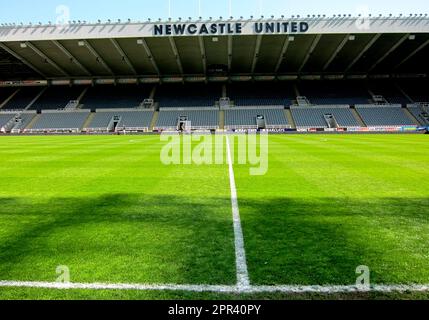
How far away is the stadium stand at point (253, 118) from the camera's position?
47.6 meters

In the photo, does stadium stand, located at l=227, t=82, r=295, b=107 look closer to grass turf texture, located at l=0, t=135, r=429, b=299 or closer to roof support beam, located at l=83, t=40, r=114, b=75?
roof support beam, located at l=83, t=40, r=114, b=75

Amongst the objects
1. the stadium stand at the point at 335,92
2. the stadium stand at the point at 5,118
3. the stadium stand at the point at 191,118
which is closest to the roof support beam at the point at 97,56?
the stadium stand at the point at 191,118

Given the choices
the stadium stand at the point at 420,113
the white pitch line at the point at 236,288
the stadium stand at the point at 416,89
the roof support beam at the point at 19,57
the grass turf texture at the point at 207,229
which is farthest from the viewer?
the stadium stand at the point at 416,89

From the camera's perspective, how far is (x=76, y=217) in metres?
6.00

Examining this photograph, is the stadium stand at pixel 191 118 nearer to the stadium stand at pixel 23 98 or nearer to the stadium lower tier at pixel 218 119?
the stadium lower tier at pixel 218 119

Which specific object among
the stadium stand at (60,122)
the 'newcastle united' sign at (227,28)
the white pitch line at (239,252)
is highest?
the 'newcastle united' sign at (227,28)

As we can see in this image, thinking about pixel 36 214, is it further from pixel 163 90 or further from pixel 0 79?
pixel 0 79

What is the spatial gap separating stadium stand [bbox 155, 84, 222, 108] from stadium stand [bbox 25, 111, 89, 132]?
11587 mm

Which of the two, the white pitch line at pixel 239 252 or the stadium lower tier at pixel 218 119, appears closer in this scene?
the white pitch line at pixel 239 252

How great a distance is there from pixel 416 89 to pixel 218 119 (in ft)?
99.3

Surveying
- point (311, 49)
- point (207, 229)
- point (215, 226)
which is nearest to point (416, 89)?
point (311, 49)

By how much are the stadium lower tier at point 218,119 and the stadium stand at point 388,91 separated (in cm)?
221

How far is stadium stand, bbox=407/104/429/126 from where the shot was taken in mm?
47484
